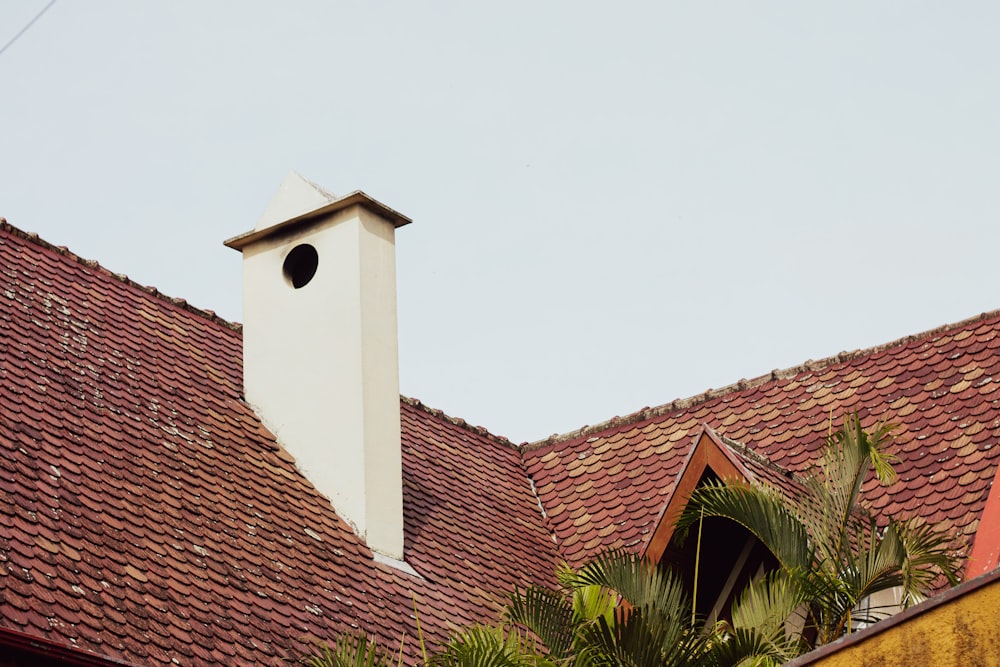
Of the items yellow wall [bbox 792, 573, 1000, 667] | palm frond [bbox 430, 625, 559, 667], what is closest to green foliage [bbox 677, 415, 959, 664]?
palm frond [bbox 430, 625, 559, 667]

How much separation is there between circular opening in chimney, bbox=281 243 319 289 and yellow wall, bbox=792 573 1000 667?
8887mm

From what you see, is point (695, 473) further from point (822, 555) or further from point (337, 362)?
point (337, 362)

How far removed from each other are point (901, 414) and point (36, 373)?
7158 millimetres

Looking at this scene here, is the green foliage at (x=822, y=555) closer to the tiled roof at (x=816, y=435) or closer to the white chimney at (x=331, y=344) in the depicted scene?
the tiled roof at (x=816, y=435)

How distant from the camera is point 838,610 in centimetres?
877

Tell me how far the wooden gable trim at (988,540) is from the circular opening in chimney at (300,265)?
20.0 ft

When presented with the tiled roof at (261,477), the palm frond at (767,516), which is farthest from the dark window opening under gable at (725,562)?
the palm frond at (767,516)

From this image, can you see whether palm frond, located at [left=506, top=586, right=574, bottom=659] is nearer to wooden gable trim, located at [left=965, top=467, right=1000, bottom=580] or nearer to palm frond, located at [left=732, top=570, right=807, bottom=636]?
palm frond, located at [left=732, top=570, right=807, bottom=636]

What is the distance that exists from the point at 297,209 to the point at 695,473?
503cm

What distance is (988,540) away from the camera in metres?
11.2

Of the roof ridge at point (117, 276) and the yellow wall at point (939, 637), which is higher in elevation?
the roof ridge at point (117, 276)

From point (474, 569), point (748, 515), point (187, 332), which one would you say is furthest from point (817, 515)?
point (187, 332)

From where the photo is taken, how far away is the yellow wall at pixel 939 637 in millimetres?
5957

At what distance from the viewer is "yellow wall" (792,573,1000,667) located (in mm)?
5957
